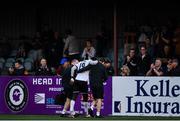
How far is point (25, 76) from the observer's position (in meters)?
24.2

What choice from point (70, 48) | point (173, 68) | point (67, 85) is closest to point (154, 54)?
point (173, 68)

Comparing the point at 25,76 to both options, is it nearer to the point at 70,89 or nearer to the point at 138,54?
the point at 70,89

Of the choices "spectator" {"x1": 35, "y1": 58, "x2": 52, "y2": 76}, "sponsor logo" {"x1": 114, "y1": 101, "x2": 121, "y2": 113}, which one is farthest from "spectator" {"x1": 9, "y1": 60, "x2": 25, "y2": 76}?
"sponsor logo" {"x1": 114, "y1": 101, "x2": 121, "y2": 113}

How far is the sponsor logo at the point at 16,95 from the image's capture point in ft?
79.5

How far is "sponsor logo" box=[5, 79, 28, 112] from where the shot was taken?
953 inches

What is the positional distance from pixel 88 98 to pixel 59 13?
8.26m

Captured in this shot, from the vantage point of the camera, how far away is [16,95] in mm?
24375

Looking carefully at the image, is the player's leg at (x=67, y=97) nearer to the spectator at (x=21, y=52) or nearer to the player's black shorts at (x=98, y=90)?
the player's black shorts at (x=98, y=90)

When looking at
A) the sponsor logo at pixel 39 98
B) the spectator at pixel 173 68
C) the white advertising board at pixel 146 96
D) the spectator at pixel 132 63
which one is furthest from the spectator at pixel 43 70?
the spectator at pixel 173 68

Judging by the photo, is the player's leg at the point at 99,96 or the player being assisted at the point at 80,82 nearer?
the player's leg at the point at 99,96

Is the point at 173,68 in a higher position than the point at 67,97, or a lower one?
higher

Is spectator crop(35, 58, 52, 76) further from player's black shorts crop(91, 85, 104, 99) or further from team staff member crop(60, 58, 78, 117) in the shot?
player's black shorts crop(91, 85, 104, 99)

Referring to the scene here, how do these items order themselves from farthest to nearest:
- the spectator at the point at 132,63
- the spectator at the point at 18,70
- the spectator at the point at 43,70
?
the spectator at the point at 18,70
the spectator at the point at 43,70
the spectator at the point at 132,63

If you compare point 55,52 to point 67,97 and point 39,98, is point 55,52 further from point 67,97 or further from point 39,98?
point 67,97
